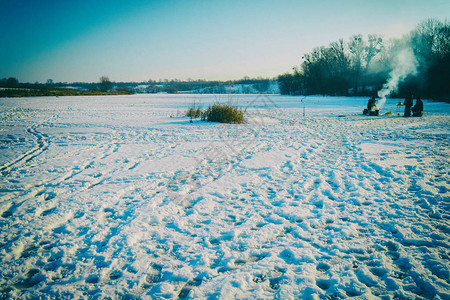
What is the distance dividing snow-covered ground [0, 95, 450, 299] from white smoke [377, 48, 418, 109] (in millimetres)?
35869

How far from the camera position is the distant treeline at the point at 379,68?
2908 cm

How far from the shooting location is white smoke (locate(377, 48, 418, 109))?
104 ft

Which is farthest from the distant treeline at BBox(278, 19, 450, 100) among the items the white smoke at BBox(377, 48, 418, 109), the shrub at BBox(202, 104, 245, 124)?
the shrub at BBox(202, 104, 245, 124)

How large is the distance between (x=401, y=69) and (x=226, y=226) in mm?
44508

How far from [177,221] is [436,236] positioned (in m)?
3.33

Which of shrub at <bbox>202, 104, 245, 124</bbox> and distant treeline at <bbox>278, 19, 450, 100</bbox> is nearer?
shrub at <bbox>202, 104, 245, 124</bbox>

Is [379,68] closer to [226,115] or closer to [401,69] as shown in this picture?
[401,69]

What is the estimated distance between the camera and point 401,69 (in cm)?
3353

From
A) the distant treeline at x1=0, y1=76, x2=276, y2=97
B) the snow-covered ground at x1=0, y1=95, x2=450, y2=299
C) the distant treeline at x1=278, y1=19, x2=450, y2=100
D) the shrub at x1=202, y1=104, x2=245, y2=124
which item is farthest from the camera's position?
the distant treeline at x1=0, y1=76, x2=276, y2=97

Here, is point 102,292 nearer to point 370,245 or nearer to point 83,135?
point 370,245

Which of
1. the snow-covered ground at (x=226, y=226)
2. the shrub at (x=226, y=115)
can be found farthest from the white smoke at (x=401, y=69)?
the snow-covered ground at (x=226, y=226)

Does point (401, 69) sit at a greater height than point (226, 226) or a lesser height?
greater

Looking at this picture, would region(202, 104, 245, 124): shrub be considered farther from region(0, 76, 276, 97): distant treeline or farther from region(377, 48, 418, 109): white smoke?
region(0, 76, 276, 97): distant treeline

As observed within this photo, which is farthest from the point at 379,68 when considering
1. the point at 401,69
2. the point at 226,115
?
the point at 226,115
